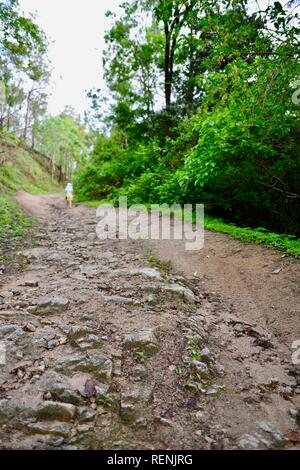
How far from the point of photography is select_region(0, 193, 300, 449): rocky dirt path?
236 centimetres

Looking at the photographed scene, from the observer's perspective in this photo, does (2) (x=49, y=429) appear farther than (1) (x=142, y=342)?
No

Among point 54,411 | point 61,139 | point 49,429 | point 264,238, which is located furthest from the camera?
point 61,139

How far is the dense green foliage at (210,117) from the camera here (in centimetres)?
479

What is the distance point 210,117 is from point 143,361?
6251 mm

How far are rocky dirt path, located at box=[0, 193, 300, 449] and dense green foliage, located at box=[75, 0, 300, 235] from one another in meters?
3.28

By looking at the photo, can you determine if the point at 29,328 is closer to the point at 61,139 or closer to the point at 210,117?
the point at 210,117

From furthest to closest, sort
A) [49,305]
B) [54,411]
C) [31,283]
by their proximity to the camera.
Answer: [31,283] < [49,305] < [54,411]

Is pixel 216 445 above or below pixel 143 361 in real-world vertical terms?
below

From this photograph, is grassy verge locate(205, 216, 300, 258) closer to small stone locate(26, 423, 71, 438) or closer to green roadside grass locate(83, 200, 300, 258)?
green roadside grass locate(83, 200, 300, 258)

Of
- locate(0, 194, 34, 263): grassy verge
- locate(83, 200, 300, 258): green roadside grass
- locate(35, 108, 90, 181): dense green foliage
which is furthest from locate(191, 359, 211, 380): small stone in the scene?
locate(35, 108, 90, 181): dense green foliage

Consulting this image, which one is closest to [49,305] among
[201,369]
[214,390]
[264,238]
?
[201,369]

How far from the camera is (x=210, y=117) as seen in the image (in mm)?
7422

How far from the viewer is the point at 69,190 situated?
48.8 ft

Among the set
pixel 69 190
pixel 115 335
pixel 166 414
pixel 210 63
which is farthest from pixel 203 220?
pixel 69 190
